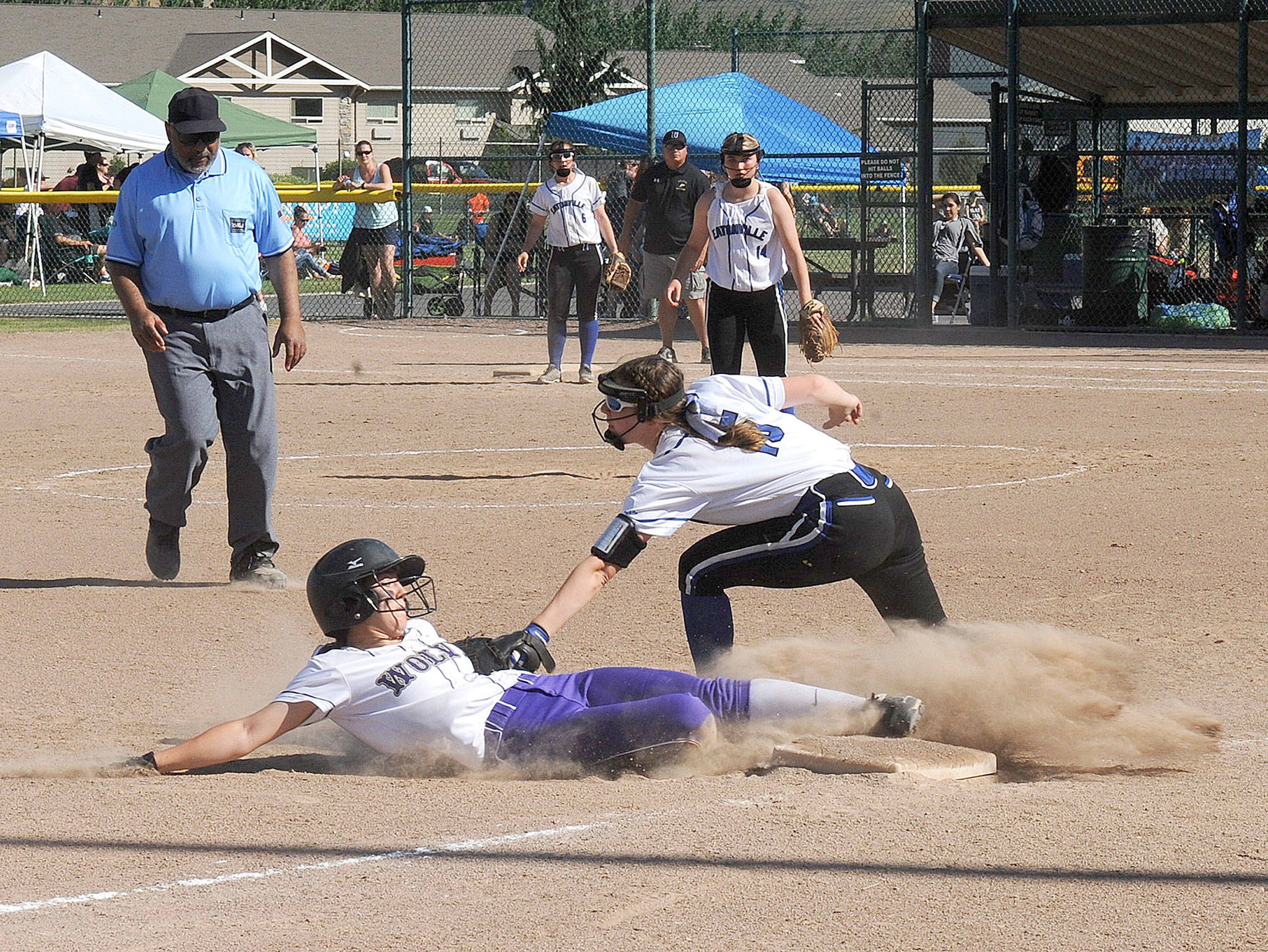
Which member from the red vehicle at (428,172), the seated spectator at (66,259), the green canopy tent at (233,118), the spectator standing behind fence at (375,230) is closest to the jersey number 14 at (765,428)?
the red vehicle at (428,172)

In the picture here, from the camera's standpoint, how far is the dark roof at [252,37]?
56.5 meters

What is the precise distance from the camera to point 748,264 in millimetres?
10555

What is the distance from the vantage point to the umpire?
24.2 ft

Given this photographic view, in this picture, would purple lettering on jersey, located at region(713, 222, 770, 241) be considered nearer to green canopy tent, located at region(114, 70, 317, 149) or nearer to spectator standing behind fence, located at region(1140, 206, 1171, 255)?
spectator standing behind fence, located at region(1140, 206, 1171, 255)

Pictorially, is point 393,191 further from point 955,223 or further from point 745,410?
point 745,410

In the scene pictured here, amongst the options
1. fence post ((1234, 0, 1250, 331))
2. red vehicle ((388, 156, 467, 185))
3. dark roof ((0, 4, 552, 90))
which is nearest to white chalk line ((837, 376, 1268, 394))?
fence post ((1234, 0, 1250, 331))

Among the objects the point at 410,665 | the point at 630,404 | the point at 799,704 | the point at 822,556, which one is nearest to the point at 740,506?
the point at 822,556

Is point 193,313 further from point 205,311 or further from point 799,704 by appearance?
point 799,704

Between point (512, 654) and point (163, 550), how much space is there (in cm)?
340

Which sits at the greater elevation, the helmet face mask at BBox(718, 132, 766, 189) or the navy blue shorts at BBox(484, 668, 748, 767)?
the helmet face mask at BBox(718, 132, 766, 189)

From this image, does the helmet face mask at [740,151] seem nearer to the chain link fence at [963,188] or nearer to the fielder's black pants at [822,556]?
the fielder's black pants at [822,556]

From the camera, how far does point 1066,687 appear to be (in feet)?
18.2

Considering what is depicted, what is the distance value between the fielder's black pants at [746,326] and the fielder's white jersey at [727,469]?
501 cm

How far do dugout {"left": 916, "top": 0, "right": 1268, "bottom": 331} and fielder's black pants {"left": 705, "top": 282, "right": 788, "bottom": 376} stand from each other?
30.9ft
